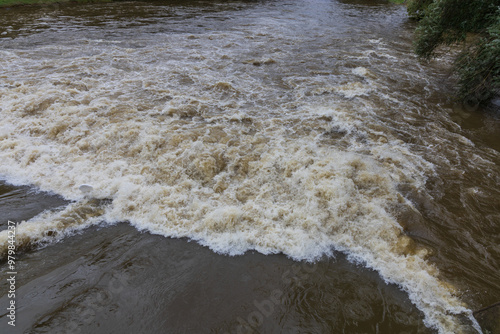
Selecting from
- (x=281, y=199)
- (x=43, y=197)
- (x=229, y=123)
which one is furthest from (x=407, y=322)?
(x=43, y=197)

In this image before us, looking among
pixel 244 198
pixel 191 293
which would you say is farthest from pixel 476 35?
pixel 191 293

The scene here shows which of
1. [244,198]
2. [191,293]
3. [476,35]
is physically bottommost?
[191,293]

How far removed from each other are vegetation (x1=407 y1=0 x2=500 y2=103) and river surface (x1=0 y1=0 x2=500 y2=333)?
3.05 ft

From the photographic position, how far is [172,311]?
161 inches

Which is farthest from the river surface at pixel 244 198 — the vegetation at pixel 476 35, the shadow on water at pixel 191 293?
the vegetation at pixel 476 35

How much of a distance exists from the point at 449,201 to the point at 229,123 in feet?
20.8

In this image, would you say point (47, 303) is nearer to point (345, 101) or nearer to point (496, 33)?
point (345, 101)

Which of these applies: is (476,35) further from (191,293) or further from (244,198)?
(191,293)

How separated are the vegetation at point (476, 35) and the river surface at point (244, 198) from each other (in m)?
0.93

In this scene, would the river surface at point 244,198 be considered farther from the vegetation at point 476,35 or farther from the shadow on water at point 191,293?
the vegetation at point 476,35

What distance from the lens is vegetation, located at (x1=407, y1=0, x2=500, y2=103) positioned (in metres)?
8.62

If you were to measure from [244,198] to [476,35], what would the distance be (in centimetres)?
1132

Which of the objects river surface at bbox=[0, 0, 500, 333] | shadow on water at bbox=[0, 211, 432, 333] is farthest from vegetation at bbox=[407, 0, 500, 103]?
shadow on water at bbox=[0, 211, 432, 333]

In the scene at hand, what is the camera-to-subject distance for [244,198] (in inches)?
242
